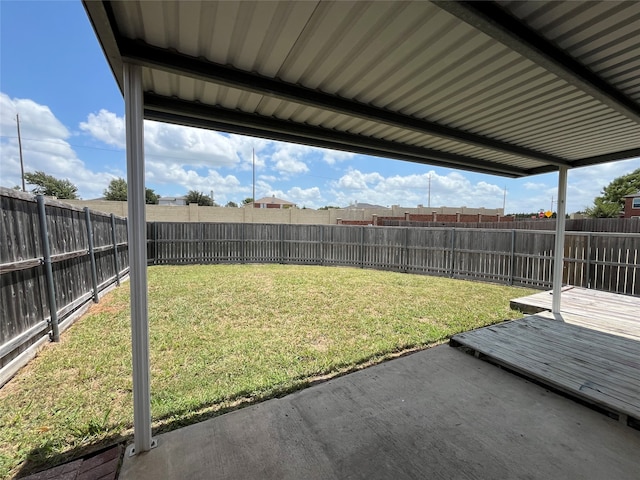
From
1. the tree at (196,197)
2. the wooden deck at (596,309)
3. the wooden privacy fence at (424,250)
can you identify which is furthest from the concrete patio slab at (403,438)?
the tree at (196,197)

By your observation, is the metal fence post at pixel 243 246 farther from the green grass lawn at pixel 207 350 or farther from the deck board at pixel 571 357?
the deck board at pixel 571 357

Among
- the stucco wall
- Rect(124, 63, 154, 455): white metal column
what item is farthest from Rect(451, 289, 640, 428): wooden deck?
the stucco wall

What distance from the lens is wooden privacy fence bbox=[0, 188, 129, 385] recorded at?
2.88 m

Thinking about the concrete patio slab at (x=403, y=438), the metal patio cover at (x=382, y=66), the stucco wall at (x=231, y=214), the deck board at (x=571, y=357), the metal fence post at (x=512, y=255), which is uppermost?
the metal patio cover at (x=382, y=66)

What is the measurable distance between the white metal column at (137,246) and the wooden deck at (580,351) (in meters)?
3.05

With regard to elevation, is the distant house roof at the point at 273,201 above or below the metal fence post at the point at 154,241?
above

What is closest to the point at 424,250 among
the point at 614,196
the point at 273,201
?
the point at 614,196

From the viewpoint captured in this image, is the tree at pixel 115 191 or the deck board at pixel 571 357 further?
the tree at pixel 115 191

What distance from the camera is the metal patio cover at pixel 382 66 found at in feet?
4.93

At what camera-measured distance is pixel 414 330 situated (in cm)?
414

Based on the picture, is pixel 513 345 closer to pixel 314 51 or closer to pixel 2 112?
pixel 314 51

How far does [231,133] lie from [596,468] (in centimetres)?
352

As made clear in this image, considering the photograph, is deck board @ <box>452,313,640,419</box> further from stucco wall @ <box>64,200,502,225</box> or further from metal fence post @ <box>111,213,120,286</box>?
stucco wall @ <box>64,200,502,225</box>

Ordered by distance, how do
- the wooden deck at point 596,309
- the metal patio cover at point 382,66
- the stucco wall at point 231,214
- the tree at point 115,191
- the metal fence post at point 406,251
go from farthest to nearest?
the tree at point 115,191, the stucco wall at point 231,214, the metal fence post at point 406,251, the wooden deck at point 596,309, the metal patio cover at point 382,66
